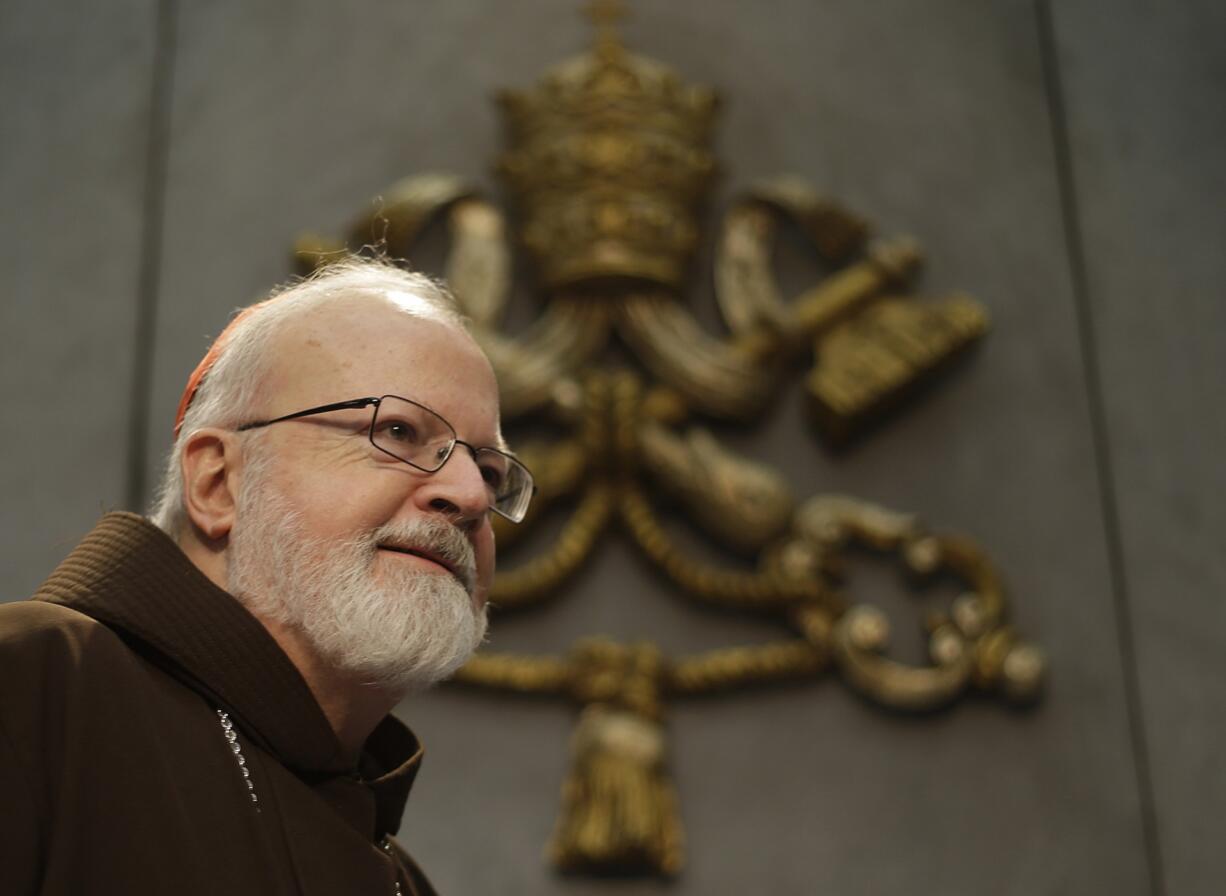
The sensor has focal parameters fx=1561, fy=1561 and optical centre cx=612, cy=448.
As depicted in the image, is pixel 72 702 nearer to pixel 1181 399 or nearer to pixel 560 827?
pixel 560 827

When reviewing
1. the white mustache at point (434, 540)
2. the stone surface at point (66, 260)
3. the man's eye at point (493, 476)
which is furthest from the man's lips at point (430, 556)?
the stone surface at point (66, 260)

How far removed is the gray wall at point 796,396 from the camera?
222cm

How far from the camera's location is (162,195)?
2.55 meters

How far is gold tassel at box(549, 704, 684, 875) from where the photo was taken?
2.13m

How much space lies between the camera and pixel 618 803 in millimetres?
2145

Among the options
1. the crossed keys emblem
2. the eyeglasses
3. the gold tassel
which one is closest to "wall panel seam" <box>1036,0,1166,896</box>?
the crossed keys emblem

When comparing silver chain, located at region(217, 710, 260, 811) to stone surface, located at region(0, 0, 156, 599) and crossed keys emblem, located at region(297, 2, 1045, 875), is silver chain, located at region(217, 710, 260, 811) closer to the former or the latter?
crossed keys emblem, located at region(297, 2, 1045, 875)

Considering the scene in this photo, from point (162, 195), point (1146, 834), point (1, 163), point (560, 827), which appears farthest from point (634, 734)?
point (1, 163)

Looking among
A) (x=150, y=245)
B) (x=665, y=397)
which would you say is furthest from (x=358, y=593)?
(x=150, y=245)

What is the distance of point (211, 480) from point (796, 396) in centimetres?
129

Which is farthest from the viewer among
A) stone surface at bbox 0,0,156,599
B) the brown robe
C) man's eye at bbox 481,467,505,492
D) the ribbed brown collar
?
stone surface at bbox 0,0,156,599

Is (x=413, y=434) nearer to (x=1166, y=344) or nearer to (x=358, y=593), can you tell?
(x=358, y=593)

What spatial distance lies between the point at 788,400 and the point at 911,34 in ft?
2.32

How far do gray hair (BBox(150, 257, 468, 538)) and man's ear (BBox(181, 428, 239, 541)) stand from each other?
0.5 inches
